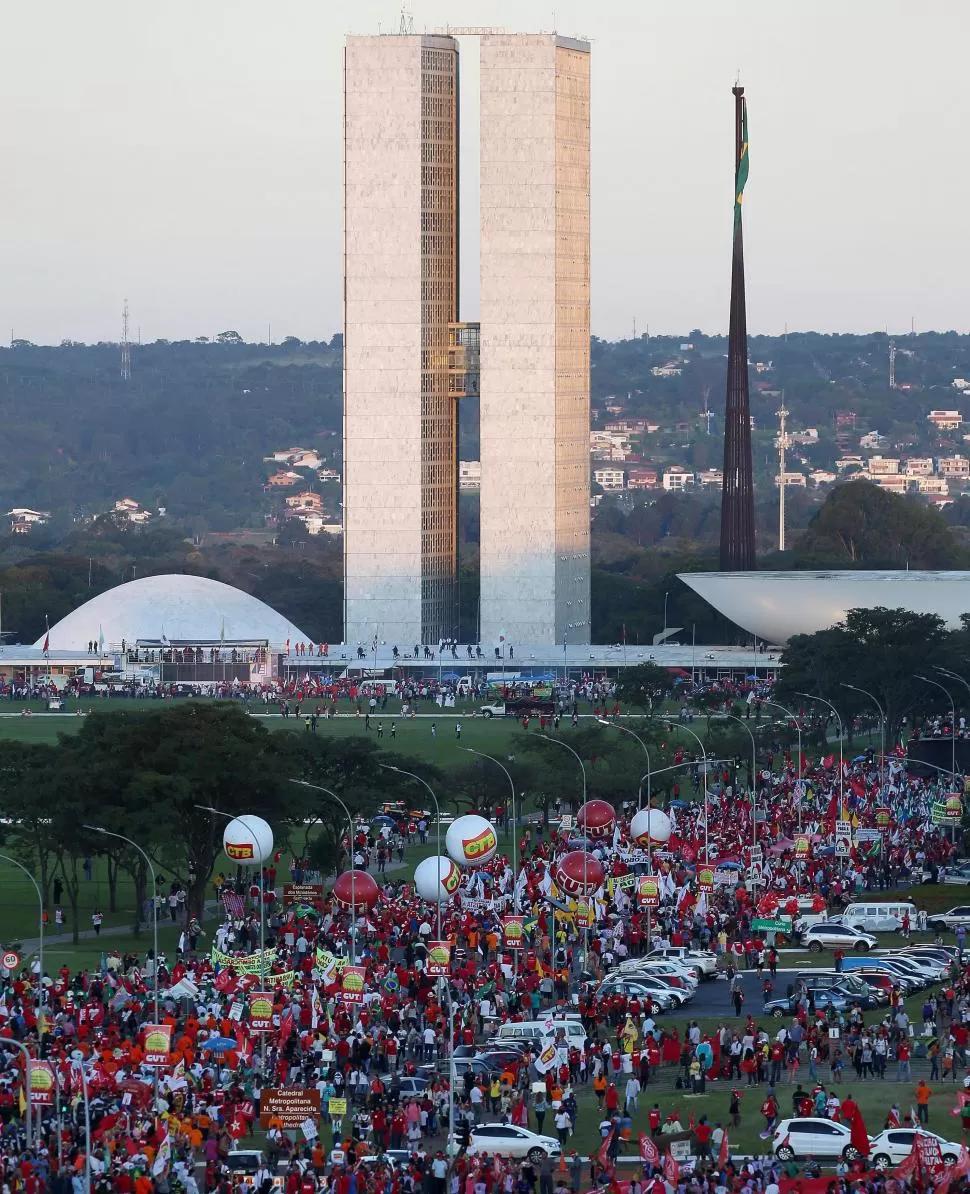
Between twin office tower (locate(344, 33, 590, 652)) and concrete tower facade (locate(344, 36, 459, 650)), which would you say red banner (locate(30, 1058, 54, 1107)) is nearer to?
twin office tower (locate(344, 33, 590, 652))

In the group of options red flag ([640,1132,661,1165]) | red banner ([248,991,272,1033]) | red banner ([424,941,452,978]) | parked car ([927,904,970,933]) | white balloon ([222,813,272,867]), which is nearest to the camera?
red flag ([640,1132,661,1165])

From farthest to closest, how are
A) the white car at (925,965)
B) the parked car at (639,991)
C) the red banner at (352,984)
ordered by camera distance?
the white car at (925,965)
the parked car at (639,991)
the red banner at (352,984)

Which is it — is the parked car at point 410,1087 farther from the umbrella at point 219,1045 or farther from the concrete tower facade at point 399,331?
the concrete tower facade at point 399,331

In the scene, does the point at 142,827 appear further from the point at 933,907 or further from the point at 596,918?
the point at 933,907

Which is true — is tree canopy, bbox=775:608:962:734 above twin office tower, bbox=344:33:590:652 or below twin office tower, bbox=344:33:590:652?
below

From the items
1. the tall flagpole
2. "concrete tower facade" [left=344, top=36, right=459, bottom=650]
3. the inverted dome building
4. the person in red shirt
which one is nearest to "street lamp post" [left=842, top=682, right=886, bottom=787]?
the inverted dome building

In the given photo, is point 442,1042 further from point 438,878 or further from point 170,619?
point 170,619

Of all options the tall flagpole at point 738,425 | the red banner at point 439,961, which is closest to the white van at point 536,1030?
the red banner at point 439,961
